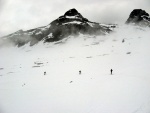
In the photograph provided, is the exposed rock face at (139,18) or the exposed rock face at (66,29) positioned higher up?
the exposed rock face at (139,18)

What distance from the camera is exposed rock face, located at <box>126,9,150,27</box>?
172100mm

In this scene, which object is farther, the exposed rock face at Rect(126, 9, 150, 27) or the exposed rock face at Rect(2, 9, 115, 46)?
the exposed rock face at Rect(126, 9, 150, 27)

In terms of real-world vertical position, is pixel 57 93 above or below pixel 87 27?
below

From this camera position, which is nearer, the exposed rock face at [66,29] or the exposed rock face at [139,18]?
the exposed rock face at [66,29]

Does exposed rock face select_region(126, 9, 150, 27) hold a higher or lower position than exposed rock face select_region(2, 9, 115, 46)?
higher

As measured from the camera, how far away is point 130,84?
1073 inches

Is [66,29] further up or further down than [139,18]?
further down

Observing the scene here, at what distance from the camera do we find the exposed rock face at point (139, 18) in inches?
6776

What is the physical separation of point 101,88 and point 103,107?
6.87m

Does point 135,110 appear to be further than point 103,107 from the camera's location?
No

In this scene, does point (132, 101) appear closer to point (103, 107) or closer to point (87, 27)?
point (103, 107)

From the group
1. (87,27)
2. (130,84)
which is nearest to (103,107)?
(130,84)

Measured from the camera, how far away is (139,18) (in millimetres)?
179250

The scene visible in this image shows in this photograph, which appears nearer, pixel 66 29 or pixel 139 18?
pixel 66 29
